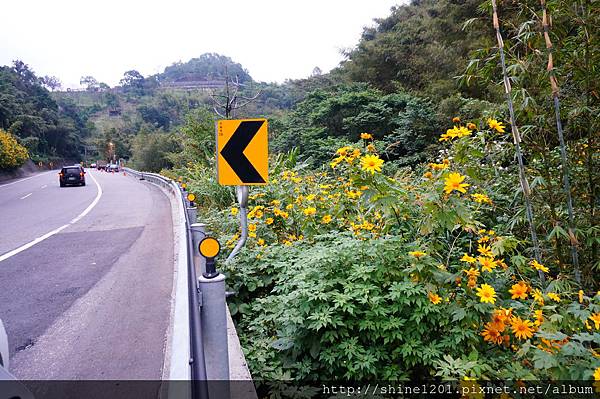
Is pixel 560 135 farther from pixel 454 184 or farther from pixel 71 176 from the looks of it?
pixel 71 176

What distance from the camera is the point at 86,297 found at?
420 cm

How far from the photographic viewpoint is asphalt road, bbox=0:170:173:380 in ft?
9.63

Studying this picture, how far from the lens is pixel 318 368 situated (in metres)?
Answer: 2.59

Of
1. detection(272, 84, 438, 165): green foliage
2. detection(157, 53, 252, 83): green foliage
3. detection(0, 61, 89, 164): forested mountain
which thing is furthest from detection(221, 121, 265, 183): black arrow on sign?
detection(157, 53, 252, 83): green foliage

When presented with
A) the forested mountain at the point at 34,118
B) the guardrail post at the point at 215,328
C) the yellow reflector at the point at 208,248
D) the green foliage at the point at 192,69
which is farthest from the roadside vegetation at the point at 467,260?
the green foliage at the point at 192,69

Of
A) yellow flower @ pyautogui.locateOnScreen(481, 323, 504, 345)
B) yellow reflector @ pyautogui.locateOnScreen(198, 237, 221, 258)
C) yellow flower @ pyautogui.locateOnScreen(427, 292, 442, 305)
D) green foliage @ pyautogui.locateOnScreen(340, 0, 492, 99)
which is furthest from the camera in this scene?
green foliage @ pyautogui.locateOnScreen(340, 0, 492, 99)

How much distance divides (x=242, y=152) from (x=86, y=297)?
2.91 m

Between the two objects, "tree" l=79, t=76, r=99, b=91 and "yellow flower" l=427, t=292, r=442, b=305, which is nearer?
"yellow flower" l=427, t=292, r=442, b=305

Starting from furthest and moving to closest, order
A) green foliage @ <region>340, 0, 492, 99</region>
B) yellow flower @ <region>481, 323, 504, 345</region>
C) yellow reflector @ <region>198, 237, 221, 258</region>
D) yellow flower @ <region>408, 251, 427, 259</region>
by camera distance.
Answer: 1. green foliage @ <region>340, 0, 492, 99</region>
2. yellow flower @ <region>408, 251, 427, 259</region>
3. yellow flower @ <region>481, 323, 504, 345</region>
4. yellow reflector @ <region>198, 237, 221, 258</region>

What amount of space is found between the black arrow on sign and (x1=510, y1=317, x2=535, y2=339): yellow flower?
196 cm

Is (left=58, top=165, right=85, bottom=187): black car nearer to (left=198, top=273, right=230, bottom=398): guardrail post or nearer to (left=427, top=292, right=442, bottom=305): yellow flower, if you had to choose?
(left=198, top=273, right=230, bottom=398): guardrail post

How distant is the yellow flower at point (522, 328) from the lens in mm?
2002

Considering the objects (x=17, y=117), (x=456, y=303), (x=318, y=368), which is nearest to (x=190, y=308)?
(x=318, y=368)

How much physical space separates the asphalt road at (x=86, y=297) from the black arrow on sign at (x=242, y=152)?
170 cm
